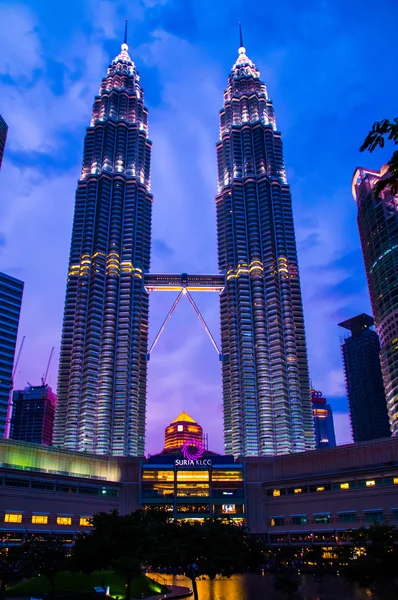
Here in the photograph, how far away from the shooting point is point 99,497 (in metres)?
140

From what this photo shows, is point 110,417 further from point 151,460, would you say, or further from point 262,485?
point 262,485

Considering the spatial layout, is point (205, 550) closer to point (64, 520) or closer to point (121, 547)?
point (121, 547)

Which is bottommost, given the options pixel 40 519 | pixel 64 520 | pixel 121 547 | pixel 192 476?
pixel 121 547

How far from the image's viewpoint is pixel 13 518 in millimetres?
117375

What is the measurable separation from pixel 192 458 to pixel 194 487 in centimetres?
827

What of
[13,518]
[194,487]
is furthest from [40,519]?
[194,487]

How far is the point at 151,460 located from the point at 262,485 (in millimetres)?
33820

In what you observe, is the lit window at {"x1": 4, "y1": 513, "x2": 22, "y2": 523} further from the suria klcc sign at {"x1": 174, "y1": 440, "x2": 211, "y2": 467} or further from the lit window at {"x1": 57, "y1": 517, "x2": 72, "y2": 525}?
the suria klcc sign at {"x1": 174, "y1": 440, "x2": 211, "y2": 467}

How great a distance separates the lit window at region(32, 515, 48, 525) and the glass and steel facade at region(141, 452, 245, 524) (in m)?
32.6

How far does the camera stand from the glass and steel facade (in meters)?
150

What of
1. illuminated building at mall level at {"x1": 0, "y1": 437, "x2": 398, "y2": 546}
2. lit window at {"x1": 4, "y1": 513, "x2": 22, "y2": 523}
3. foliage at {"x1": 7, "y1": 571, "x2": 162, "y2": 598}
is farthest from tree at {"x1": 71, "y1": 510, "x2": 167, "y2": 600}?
illuminated building at mall level at {"x1": 0, "y1": 437, "x2": 398, "y2": 546}

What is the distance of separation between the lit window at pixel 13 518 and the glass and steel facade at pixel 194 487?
3993 centimetres

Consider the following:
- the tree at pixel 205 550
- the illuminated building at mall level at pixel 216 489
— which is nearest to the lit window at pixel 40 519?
the illuminated building at mall level at pixel 216 489

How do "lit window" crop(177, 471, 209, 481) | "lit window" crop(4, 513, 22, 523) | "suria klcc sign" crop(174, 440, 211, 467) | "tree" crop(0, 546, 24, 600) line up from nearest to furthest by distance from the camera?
"tree" crop(0, 546, 24, 600) < "lit window" crop(4, 513, 22, 523) < "lit window" crop(177, 471, 209, 481) < "suria klcc sign" crop(174, 440, 211, 467)
